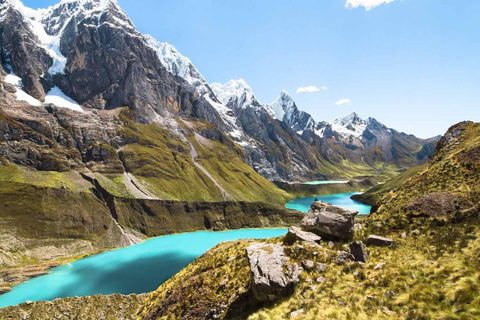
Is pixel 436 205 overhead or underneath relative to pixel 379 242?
overhead

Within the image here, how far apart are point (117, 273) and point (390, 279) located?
8316 centimetres

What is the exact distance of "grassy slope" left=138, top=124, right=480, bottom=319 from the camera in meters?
12.4

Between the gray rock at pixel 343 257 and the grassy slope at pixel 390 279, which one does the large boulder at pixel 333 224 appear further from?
the gray rock at pixel 343 257

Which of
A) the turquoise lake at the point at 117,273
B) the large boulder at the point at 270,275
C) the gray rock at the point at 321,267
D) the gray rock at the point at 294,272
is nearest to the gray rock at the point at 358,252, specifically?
the gray rock at the point at 321,267

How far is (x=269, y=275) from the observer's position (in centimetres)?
1831

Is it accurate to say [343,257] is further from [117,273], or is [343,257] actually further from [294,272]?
[117,273]

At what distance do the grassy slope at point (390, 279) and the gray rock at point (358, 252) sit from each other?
1.73ft

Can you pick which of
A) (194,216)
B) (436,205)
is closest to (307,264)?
(436,205)

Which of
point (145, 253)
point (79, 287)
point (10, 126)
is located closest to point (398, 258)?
point (79, 287)

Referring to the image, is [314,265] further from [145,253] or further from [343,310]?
[145,253]

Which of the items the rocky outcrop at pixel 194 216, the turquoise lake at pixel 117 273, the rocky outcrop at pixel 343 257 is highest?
the rocky outcrop at pixel 343 257

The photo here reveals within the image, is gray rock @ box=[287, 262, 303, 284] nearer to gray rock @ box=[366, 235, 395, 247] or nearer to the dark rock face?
gray rock @ box=[366, 235, 395, 247]

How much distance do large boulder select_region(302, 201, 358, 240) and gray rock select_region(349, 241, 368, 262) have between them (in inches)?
140

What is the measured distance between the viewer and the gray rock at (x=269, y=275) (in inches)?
695
